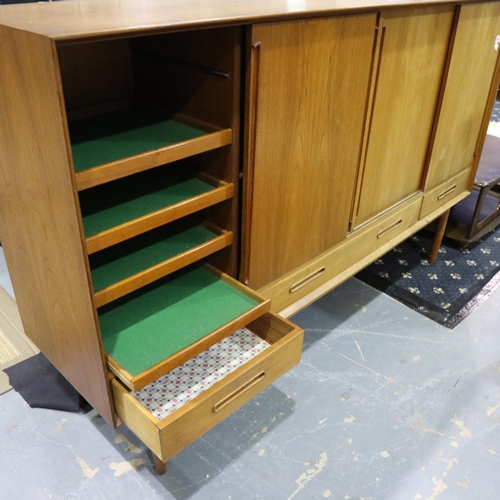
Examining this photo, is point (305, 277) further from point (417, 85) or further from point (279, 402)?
point (417, 85)

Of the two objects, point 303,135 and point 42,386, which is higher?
point 303,135

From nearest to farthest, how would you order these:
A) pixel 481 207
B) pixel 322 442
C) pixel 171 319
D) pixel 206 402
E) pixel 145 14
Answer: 1. pixel 145 14
2. pixel 206 402
3. pixel 171 319
4. pixel 322 442
5. pixel 481 207

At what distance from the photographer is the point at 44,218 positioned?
0.91 metres

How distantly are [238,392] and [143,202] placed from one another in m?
0.45

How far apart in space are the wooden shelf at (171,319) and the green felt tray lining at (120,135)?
0.35 m

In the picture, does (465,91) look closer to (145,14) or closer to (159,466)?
(145,14)

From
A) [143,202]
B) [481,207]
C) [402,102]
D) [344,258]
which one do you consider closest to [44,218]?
[143,202]

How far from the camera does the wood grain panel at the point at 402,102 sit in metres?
1.28

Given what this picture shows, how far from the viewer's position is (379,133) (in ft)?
4.53

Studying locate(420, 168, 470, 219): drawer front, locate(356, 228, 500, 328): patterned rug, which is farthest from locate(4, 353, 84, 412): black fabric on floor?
locate(420, 168, 470, 219): drawer front

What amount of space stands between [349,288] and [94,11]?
139 cm

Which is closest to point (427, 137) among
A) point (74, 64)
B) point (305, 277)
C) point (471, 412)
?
point (305, 277)

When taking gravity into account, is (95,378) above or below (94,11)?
below

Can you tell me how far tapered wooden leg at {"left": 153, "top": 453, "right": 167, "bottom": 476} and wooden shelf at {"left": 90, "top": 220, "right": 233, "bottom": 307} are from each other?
1.63 ft
